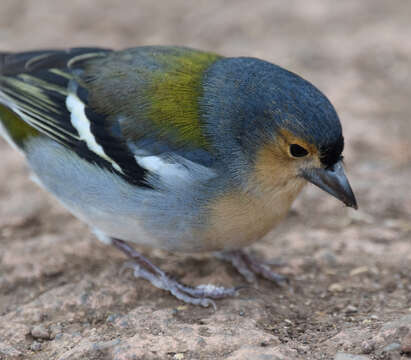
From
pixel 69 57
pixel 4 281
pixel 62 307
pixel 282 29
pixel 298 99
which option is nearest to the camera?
pixel 298 99

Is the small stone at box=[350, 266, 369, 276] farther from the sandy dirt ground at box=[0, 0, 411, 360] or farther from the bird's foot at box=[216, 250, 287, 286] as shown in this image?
the bird's foot at box=[216, 250, 287, 286]

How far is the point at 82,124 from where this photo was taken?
4582mm

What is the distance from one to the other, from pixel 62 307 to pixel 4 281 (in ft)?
2.13

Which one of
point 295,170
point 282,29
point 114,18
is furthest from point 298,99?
point 114,18

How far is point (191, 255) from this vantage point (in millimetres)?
5113

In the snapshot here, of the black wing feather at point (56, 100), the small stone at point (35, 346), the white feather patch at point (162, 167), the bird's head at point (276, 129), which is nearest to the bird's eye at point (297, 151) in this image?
the bird's head at point (276, 129)

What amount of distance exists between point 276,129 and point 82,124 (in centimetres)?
147

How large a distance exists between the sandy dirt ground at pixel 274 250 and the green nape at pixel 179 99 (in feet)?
3.74

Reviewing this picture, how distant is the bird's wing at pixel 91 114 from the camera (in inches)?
168

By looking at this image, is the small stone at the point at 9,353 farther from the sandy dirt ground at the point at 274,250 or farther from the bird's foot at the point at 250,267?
the bird's foot at the point at 250,267

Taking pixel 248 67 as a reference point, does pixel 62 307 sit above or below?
below

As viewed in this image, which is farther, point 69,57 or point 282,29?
point 282,29

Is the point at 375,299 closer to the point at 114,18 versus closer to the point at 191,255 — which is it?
the point at 191,255

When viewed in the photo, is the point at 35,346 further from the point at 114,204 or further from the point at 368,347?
the point at 368,347
